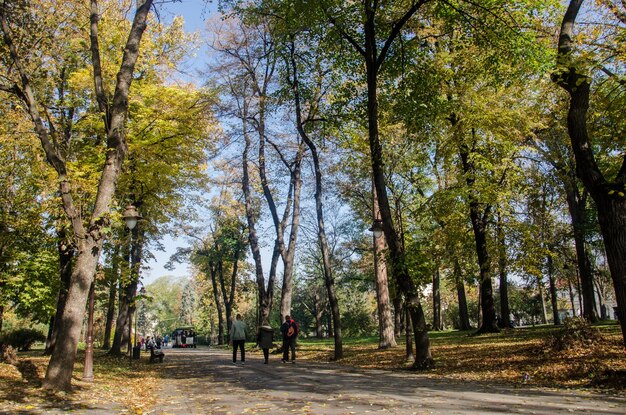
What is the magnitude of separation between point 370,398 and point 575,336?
23.2ft

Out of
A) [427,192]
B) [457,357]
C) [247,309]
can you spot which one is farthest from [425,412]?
[247,309]

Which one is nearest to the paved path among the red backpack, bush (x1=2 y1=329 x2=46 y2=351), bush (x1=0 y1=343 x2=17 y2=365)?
bush (x1=0 y1=343 x2=17 y2=365)

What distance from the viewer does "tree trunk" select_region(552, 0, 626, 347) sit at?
8445 millimetres

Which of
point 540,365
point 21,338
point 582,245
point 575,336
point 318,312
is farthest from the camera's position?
point 318,312

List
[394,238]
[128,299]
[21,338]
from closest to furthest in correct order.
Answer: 1. [394,238]
2. [128,299]
3. [21,338]

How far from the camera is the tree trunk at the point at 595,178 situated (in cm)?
845

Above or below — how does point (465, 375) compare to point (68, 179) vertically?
below

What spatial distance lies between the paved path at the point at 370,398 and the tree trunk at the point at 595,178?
91.3 inches

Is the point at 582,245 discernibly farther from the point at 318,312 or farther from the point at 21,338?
the point at 318,312

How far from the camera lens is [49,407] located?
22.6 feet

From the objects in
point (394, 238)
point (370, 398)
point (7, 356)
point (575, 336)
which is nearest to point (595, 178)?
point (575, 336)

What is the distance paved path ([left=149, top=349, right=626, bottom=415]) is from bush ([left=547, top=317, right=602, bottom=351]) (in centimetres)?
370

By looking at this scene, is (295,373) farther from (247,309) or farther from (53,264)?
(247,309)

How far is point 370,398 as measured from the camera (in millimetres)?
7812
